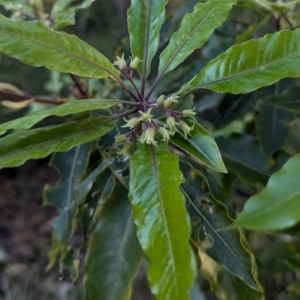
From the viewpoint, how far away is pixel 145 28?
70 cm

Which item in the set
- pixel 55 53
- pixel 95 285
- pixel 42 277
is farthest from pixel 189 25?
pixel 42 277

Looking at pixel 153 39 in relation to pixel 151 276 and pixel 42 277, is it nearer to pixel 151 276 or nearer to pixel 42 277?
pixel 151 276

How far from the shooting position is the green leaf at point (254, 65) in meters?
0.58

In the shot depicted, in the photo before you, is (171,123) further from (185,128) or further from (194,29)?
(194,29)

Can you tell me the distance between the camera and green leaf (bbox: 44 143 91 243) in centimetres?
84

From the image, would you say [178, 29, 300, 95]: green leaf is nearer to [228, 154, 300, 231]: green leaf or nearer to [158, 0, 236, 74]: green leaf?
[158, 0, 236, 74]: green leaf

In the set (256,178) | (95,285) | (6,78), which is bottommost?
(95,285)

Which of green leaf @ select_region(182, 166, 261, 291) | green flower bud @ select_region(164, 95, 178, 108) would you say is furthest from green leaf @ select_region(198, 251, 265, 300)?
green flower bud @ select_region(164, 95, 178, 108)

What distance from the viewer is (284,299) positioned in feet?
3.36

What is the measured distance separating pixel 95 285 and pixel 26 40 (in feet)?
1.43

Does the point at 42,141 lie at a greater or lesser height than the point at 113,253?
greater

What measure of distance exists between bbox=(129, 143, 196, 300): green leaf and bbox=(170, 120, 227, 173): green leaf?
4 centimetres

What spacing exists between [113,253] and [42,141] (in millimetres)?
302

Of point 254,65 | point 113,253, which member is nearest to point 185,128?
point 254,65
